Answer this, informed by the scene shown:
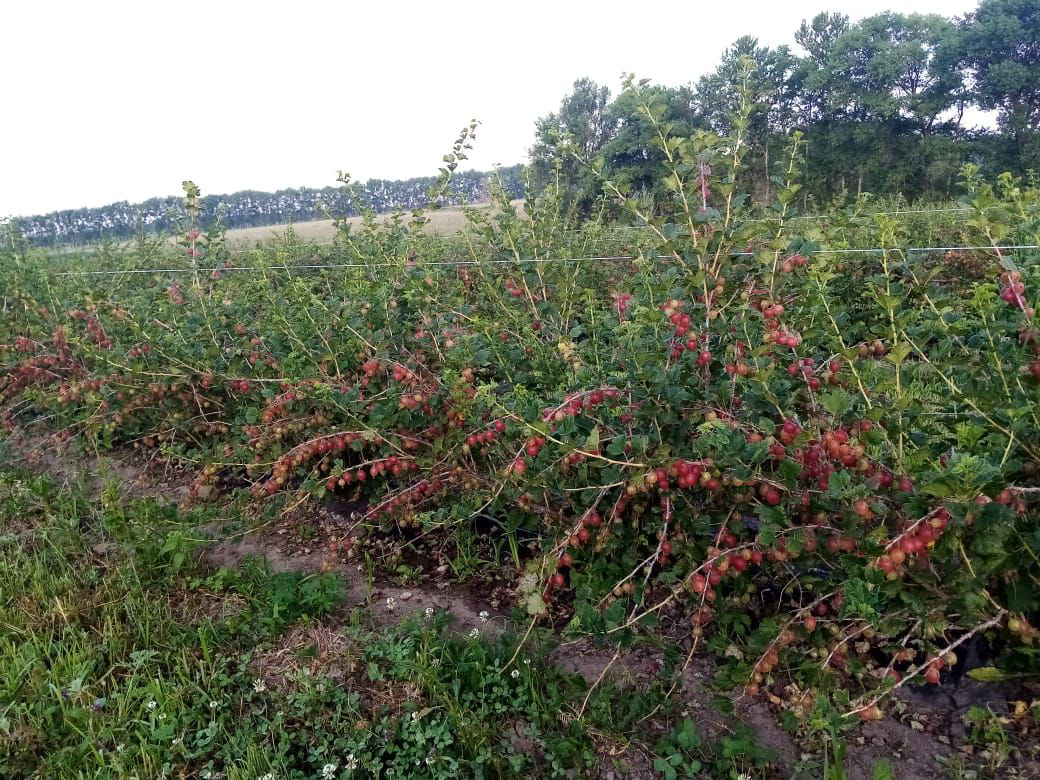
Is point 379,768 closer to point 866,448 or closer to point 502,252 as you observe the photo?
point 866,448

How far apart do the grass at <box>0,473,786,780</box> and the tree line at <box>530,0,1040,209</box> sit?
88.3 ft

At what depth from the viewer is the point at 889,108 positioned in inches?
1171

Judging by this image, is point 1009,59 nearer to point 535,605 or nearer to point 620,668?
point 620,668

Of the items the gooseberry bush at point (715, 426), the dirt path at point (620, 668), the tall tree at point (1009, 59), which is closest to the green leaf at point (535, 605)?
the gooseberry bush at point (715, 426)

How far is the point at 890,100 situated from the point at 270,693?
3560cm

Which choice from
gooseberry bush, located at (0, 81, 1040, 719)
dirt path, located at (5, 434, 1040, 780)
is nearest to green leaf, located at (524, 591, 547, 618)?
gooseberry bush, located at (0, 81, 1040, 719)

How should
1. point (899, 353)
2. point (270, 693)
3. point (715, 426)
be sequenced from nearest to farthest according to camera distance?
point (899, 353), point (715, 426), point (270, 693)

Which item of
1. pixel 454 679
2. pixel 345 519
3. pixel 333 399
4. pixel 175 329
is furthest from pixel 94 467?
pixel 454 679

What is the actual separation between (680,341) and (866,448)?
0.66 m

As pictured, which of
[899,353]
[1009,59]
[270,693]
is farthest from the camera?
[1009,59]

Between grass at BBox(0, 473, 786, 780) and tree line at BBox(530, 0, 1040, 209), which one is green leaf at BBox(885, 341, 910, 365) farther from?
tree line at BBox(530, 0, 1040, 209)

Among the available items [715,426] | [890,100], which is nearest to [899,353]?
[715,426]

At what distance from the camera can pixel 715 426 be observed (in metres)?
1.82

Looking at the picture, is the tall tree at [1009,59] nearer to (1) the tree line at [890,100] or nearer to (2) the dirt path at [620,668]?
(1) the tree line at [890,100]
